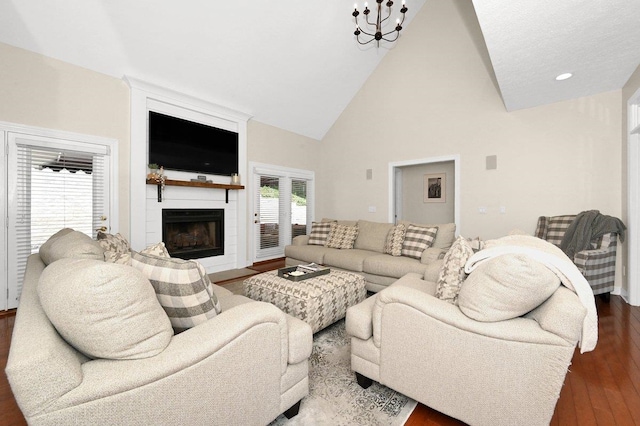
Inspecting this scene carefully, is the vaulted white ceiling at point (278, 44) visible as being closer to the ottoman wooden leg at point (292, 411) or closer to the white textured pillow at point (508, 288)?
the white textured pillow at point (508, 288)

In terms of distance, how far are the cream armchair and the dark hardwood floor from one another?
0.25 meters

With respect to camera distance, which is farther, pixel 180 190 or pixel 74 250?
pixel 180 190

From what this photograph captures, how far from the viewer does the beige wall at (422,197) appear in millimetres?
5688

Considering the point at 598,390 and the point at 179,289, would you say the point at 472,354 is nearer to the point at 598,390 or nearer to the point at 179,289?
the point at 598,390

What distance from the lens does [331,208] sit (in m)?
6.50

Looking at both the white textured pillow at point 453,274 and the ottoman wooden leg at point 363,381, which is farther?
the ottoman wooden leg at point 363,381

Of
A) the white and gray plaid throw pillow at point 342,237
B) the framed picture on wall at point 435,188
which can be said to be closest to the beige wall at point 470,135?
the framed picture on wall at point 435,188

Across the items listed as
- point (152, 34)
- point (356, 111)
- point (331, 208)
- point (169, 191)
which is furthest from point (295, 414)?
point (356, 111)

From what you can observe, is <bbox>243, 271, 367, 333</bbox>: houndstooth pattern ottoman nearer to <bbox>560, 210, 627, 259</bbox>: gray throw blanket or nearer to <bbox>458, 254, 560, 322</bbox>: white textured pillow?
<bbox>458, 254, 560, 322</bbox>: white textured pillow

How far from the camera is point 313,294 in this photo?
2.33 metres

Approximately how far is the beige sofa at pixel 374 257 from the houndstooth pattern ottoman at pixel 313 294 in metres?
0.73

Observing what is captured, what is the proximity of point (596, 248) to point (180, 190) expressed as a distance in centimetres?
545

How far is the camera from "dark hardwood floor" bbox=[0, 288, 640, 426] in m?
1.53

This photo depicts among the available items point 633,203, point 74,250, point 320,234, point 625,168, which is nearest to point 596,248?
point 633,203
